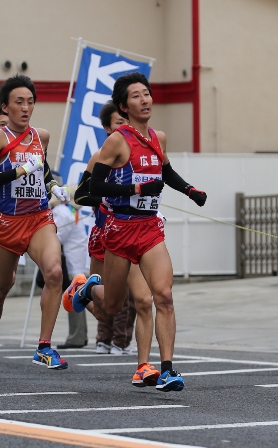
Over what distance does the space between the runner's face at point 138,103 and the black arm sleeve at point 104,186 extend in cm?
45

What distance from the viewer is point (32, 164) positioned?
322 inches

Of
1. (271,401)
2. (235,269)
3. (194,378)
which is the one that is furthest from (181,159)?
(271,401)

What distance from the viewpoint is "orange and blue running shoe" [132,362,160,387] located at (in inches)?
293

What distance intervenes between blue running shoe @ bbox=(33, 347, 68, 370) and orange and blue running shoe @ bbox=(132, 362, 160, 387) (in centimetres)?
71

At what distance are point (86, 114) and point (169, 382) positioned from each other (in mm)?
6780

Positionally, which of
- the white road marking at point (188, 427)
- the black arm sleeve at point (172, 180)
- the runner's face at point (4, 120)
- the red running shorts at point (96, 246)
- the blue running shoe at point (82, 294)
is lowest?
the white road marking at point (188, 427)

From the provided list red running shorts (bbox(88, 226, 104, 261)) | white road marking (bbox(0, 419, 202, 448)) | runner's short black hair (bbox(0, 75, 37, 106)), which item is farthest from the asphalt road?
runner's short black hair (bbox(0, 75, 37, 106))

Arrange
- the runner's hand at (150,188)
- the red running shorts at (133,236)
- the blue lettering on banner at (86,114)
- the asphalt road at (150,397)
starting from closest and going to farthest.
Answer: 1. the asphalt road at (150,397)
2. the runner's hand at (150,188)
3. the red running shorts at (133,236)
4. the blue lettering on banner at (86,114)

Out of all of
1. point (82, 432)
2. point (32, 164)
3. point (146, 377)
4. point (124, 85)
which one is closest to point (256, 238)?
point (32, 164)

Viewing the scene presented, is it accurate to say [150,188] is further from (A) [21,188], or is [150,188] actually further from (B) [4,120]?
(B) [4,120]

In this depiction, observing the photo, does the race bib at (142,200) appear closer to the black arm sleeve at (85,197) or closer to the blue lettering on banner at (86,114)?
the black arm sleeve at (85,197)

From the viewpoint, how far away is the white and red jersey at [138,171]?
765 cm

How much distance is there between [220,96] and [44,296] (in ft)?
50.5

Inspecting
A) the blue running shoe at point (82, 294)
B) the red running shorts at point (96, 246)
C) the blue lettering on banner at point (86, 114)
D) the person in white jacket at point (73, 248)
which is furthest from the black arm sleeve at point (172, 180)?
the blue lettering on banner at point (86, 114)
